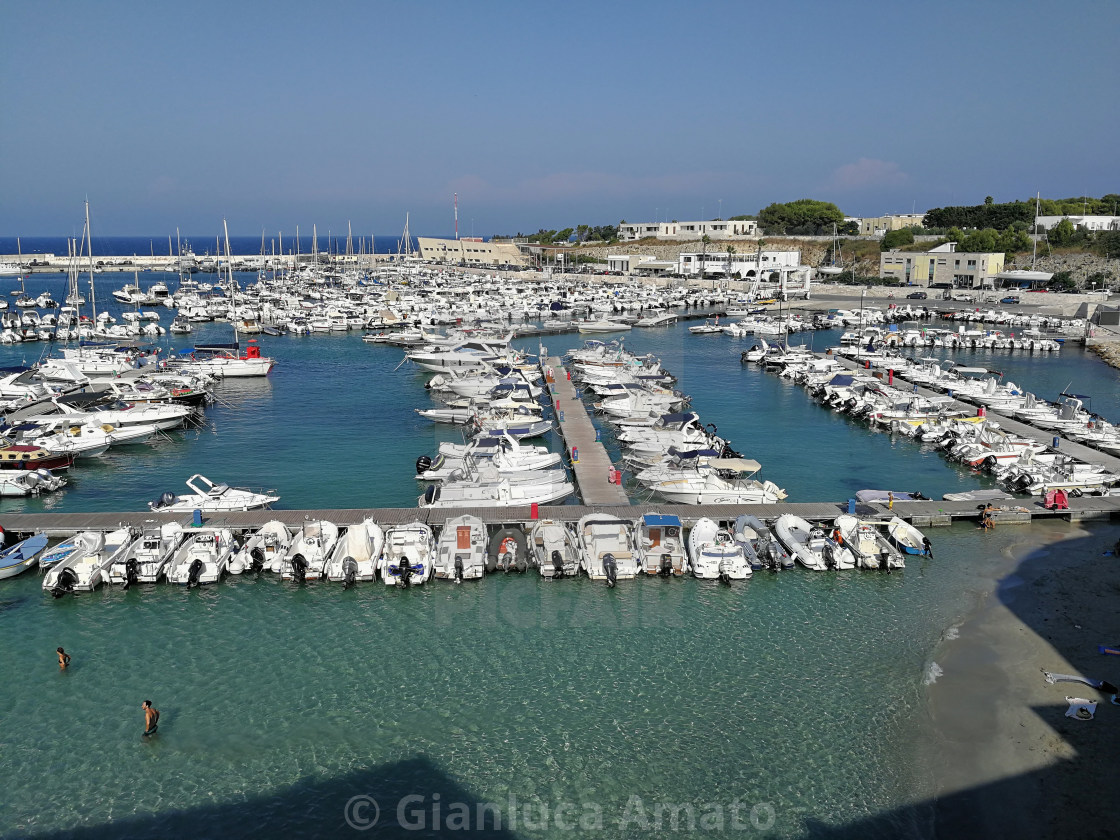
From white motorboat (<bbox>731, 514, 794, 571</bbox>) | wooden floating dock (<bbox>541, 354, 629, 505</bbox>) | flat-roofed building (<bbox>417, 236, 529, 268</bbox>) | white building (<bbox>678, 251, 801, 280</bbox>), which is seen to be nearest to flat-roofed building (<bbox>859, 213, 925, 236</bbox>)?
white building (<bbox>678, 251, 801, 280</bbox>)

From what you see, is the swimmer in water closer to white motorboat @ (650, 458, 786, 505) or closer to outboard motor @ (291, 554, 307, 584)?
outboard motor @ (291, 554, 307, 584)

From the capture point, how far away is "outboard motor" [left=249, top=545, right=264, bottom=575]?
2206 centimetres

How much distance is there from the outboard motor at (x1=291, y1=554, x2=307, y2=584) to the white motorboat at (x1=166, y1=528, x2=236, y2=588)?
1.97m

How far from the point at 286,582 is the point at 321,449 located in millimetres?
14097

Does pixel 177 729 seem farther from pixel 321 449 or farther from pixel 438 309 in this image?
pixel 438 309

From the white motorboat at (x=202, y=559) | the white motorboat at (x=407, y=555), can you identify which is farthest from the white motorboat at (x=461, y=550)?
the white motorboat at (x=202, y=559)

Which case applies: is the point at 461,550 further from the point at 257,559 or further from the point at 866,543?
the point at 866,543

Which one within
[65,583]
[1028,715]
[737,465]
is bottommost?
[1028,715]

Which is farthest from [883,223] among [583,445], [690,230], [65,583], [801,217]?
[65,583]

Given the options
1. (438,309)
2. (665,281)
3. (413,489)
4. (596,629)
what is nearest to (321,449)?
(413,489)

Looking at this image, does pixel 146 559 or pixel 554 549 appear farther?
pixel 554 549

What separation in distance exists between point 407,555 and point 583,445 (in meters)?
13.3

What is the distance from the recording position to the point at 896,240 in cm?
12912

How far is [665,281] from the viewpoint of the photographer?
124m
